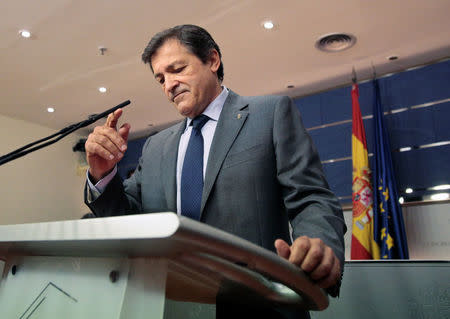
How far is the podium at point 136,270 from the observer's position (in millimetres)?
443

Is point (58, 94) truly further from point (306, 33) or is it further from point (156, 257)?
point (156, 257)

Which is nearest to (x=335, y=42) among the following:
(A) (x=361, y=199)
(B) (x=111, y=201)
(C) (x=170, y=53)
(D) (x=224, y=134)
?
(A) (x=361, y=199)

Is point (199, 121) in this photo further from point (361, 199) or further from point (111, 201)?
point (361, 199)

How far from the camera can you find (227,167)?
1.04 metres

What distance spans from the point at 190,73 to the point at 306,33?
295 cm

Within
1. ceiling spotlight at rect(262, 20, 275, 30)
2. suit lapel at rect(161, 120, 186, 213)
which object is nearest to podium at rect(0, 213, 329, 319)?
suit lapel at rect(161, 120, 186, 213)

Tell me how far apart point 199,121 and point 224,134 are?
0.17m

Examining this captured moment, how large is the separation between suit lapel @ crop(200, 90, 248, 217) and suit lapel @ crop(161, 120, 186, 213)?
119mm

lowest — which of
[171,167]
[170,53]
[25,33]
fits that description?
[171,167]

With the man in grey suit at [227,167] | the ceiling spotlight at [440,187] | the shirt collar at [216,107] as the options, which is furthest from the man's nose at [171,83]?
the ceiling spotlight at [440,187]

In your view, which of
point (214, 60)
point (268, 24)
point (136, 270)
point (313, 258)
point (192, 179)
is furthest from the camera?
point (268, 24)

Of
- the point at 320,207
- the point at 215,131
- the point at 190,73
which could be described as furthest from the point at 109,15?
the point at 320,207

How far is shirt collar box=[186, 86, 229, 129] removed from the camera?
1.27 metres

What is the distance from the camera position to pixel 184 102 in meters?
1.28
